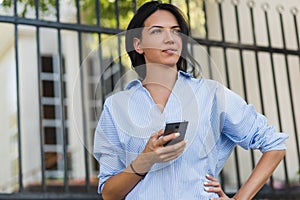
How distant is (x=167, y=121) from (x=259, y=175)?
1.11 feet

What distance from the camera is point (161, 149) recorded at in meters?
1.72

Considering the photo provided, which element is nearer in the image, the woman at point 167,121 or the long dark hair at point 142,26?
the woman at point 167,121

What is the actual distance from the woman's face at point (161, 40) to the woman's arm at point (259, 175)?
39 cm

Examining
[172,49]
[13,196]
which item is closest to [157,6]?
[172,49]

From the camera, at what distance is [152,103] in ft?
6.41

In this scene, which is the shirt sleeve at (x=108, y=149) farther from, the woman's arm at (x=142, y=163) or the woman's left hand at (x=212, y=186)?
the woman's left hand at (x=212, y=186)

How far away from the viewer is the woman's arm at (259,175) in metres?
1.99

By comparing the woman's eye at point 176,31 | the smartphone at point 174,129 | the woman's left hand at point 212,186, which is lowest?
the woman's left hand at point 212,186

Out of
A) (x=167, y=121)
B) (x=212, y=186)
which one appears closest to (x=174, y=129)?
(x=167, y=121)

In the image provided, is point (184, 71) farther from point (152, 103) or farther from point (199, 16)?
point (199, 16)

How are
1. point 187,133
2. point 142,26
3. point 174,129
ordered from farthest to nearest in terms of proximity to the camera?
point 142,26
point 187,133
point 174,129

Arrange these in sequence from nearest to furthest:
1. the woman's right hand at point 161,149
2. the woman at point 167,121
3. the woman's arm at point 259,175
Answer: the woman's right hand at point 161,149, the woman at point 167,121, the woman's arm at point 259,175

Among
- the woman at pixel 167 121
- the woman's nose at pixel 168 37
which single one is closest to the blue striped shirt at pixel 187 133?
the woman at pixel 167 121

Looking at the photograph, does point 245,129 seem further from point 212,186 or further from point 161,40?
point 161,40
